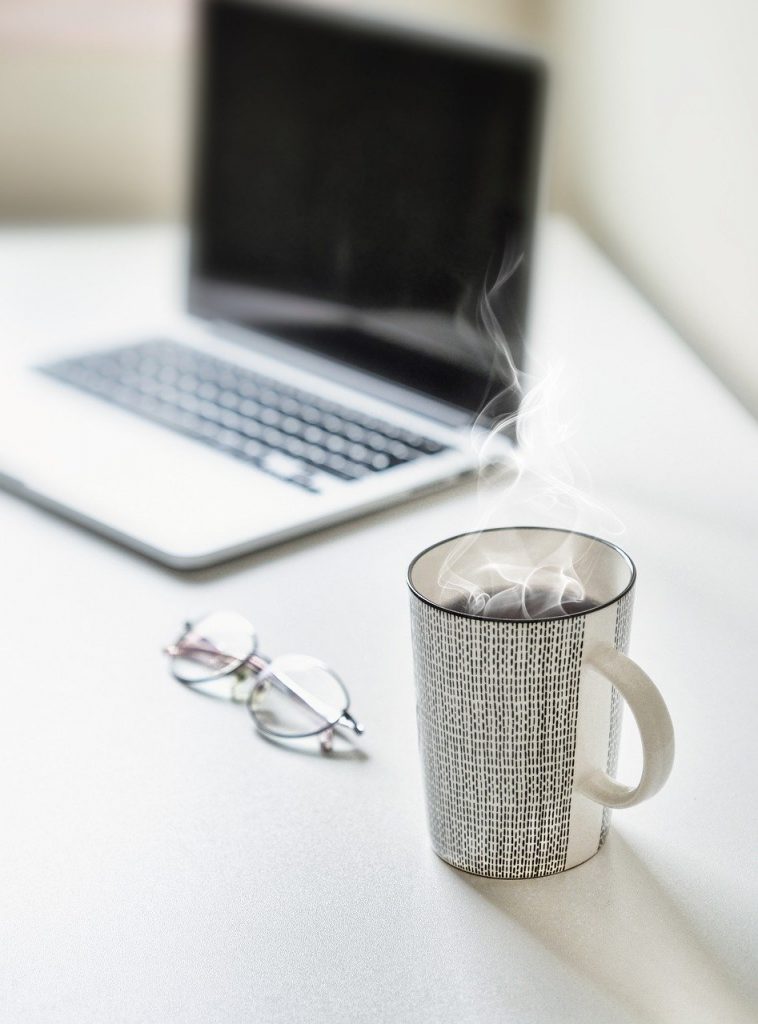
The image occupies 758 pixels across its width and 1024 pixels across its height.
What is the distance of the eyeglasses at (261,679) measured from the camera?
591mm

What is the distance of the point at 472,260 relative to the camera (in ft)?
2.94

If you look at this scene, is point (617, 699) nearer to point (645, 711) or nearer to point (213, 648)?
point (645, 711)

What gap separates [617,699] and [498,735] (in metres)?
0.05

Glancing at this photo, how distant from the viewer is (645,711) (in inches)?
17.2

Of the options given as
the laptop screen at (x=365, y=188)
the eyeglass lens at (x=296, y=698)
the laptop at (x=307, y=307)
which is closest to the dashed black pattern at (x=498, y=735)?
the eyeglass lens at (x=296, y=698)

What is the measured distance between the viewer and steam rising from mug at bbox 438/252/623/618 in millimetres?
473

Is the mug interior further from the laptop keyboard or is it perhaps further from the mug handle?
the laptop keyboard

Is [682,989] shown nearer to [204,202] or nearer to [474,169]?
[474,169]

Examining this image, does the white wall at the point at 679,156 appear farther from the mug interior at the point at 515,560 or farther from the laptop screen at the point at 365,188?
the mug interior at the point at 515,560

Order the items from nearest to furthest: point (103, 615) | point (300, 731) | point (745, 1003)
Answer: point (745, 1003) → point (300, 731) → point (103, 615)

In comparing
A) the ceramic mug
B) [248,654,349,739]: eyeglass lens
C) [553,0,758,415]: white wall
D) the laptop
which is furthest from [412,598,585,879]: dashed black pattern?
[553,0,758,415]: white wall

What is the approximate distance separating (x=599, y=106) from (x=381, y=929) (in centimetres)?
128

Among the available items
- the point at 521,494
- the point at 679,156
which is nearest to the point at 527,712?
the point at 521,494

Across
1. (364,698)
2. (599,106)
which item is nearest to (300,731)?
(364,698)
